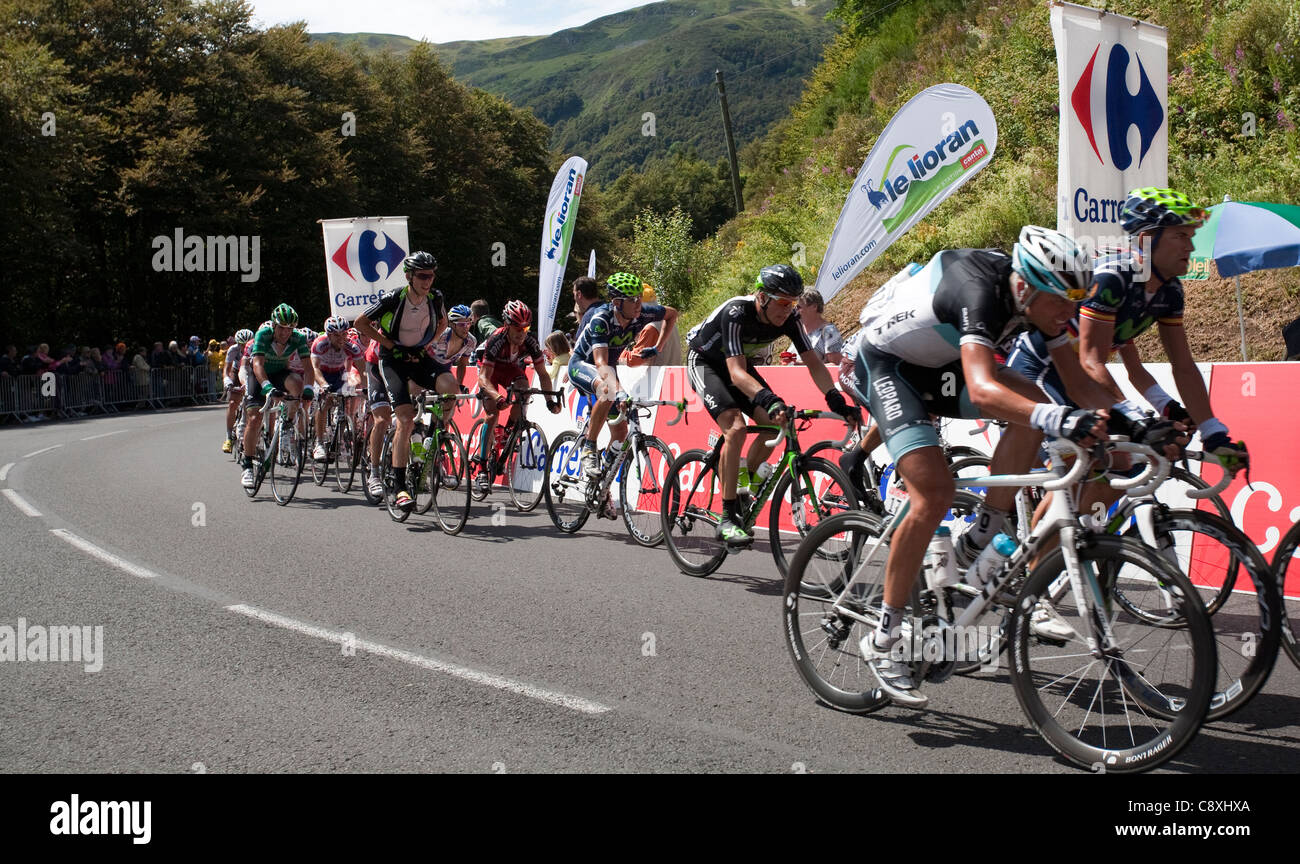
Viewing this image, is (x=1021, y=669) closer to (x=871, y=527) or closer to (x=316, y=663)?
(x=871, y=527)

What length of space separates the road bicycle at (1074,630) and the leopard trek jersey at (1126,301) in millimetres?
1221

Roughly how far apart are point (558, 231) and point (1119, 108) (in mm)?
8443

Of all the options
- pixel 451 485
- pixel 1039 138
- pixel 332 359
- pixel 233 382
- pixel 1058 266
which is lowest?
pixel 451 485

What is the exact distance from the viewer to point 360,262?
1798 cm

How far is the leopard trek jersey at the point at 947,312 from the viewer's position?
425cm

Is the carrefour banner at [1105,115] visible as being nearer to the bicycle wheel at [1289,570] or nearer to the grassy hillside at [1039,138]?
the bicycle wheel at [1289,570]

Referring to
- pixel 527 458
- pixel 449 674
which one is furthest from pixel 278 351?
A: pixel 449 674

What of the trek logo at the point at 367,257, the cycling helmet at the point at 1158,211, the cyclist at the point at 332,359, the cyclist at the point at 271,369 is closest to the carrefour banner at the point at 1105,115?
the cycling helmet at the point at 1158,211

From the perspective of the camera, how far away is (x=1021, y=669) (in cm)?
394

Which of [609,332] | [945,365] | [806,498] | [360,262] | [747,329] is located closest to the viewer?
[945,365]

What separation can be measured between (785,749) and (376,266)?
15.2 metres

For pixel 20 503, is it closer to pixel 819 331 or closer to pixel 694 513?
pixel 694 513

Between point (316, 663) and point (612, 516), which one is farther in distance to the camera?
point (612, 516)
